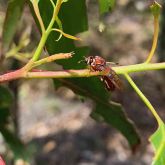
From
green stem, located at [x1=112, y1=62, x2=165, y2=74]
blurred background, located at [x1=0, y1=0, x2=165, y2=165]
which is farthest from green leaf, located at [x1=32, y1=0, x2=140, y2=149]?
blurred background, located at [x1=0, y1=0, x2=165, y2=165]

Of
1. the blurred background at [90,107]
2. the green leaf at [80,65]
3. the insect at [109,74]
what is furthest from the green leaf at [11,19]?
the blurred background at [90,107]

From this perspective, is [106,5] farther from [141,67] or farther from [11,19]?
[11,19]

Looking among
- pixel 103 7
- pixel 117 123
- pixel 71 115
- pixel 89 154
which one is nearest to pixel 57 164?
pixel 89 154

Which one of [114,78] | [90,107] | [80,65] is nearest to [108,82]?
[114,78]

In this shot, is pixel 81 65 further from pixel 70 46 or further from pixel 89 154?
pixel 89 154

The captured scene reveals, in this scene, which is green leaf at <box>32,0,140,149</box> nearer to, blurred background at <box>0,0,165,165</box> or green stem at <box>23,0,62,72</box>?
green stem at <box>23,0,62,72</box>
